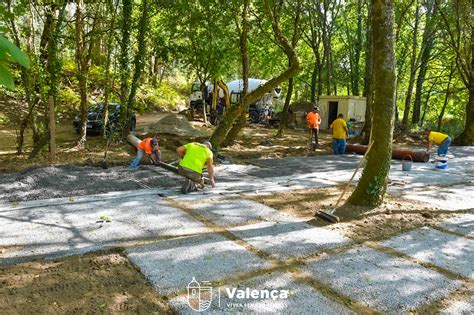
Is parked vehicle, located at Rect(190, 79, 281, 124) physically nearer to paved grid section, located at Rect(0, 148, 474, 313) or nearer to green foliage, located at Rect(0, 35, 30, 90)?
paved grid section, located at Rect(0, 148, 474, 313)

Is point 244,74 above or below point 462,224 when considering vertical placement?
above

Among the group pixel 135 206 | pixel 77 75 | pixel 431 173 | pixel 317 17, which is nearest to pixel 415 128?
pixel 317 17

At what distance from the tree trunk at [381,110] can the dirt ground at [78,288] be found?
399 cm

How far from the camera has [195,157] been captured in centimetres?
718

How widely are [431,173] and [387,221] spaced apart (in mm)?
5206

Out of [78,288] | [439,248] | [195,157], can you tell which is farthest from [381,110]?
[78,288]

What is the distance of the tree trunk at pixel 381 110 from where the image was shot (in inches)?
237

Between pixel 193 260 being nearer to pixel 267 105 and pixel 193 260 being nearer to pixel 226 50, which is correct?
pixel 226 50

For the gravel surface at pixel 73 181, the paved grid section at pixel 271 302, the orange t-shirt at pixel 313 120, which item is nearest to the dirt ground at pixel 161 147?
the orange t-shirt at pixel 313 120

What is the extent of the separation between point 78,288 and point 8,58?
→ 275 cm

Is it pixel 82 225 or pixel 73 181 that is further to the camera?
pixel 73 181

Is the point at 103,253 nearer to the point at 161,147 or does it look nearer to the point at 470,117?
the point at 161,147

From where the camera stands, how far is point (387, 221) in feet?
19.1

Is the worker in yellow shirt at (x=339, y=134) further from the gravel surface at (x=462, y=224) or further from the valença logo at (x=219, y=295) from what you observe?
the valença logo at (x=219, y=295)
